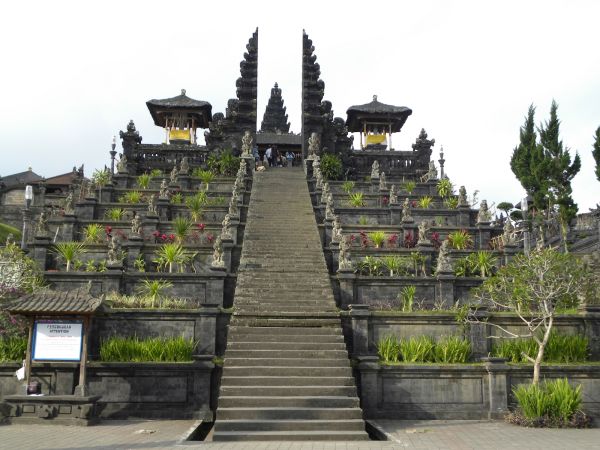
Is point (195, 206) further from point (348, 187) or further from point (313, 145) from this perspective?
point (313, 145)

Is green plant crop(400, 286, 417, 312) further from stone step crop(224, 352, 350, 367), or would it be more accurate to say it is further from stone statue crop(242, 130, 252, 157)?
stone statue crop(242, 130, 252, 157)

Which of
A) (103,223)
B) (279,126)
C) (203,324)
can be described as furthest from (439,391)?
(279,126)

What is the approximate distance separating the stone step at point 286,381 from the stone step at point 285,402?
516 mm

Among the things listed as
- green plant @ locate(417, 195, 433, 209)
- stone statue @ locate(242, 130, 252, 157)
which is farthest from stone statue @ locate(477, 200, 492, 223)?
stone statue @ locate(242, 130, 252, 157)

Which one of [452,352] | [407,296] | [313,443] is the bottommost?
[313,443]

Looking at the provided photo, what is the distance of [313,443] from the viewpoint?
11.7 meters

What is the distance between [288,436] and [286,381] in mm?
1904

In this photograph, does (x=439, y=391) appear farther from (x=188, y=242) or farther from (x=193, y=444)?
(x=188, y=242)

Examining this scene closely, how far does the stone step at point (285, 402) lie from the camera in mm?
13086

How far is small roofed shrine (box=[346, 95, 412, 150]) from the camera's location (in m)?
42.6

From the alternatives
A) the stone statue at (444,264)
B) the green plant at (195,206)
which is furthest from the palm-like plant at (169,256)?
the stone statue at (444,264)

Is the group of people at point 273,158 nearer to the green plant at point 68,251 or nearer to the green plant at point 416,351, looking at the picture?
the green plant at point 68,251

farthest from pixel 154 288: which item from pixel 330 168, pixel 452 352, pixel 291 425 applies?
pixel 330 168

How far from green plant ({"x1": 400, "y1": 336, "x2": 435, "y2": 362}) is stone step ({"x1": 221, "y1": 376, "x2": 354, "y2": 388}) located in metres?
1.79
